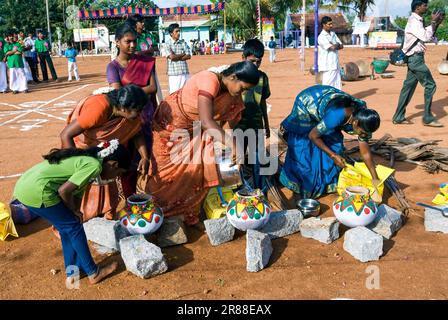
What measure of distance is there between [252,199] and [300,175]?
115 cm

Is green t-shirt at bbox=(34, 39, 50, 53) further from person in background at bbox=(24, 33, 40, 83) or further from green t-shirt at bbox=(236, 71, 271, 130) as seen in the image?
green t-shirt at bbox=(236, 71, 271, 130)

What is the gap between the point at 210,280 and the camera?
10.2 ft

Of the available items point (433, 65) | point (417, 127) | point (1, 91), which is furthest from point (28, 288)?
point (433, 65)

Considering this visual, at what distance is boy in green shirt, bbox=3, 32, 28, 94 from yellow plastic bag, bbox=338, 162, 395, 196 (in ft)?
40.5

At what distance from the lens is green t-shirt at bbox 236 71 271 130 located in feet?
14.8

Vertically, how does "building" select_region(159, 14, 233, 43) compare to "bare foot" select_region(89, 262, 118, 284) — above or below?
above

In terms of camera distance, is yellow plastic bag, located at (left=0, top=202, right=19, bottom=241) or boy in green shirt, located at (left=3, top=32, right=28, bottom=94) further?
boy in green shirt, located at (left=3, top=32, right=28, bottom=94)

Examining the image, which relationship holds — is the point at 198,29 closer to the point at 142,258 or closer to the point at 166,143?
the point at 166,143

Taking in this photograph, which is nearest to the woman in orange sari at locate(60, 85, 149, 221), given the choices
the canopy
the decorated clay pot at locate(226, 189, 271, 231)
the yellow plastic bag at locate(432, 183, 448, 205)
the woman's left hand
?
the woman's left hand

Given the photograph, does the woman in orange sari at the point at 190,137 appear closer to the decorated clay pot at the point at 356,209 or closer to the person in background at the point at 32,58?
the decorated clay pot at the point at 356,209

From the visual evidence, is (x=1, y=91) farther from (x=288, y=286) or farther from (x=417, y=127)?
(x=288, y=286)

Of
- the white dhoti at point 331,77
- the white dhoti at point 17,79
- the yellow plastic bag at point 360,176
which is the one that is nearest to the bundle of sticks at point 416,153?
the yellow plastic bag at point 360,176

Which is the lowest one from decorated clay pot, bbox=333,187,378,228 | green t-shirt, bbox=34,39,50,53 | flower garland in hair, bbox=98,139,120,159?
decorated clay pot, bbox=333,187,378,228

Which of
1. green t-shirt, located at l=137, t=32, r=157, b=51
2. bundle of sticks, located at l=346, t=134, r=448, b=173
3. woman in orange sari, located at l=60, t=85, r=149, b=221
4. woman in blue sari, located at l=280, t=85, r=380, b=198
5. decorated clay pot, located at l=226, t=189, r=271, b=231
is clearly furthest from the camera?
green t-shirt, located at l=137, t=32, r=157, b=51
